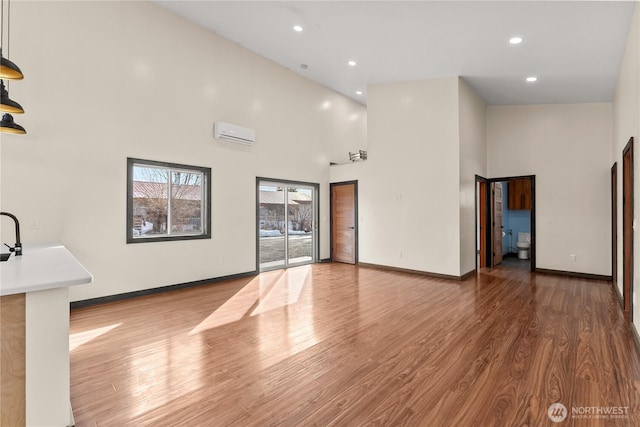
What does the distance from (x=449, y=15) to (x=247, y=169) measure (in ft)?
13.0

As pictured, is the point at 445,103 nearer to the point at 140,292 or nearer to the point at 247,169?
the point at 247,169

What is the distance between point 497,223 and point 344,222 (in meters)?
3.67

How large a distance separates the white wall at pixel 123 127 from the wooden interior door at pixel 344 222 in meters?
1.76

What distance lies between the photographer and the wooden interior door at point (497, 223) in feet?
23.6

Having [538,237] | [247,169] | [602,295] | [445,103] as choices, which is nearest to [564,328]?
[602,295]

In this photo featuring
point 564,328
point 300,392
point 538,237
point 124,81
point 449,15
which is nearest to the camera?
point 300,392

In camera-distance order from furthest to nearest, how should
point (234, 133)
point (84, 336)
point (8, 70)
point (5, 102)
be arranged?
point (234, 133) → point (84, 336) → point (5, 102) → point (8, 70)

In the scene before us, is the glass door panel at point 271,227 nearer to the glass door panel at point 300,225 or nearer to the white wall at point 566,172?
the glass door panel at point 300,225

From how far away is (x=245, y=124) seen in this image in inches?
231

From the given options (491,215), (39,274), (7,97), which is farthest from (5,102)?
(491,215)
